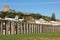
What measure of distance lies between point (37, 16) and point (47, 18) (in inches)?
302

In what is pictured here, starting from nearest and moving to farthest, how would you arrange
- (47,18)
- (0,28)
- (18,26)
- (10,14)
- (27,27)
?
(0,28) → (18,26) → (27,27) → (10,14) → (47,18)

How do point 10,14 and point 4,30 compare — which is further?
point 10,14

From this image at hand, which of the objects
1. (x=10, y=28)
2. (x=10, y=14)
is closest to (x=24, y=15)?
(x=10, y=14)

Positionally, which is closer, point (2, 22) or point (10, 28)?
point (2, 22)

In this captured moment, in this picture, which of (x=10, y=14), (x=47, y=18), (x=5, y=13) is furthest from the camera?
(x=47, y=18)

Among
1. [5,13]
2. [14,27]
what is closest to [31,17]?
[5,13]

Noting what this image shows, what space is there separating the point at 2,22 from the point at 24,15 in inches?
1559

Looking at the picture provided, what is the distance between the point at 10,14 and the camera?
216ft

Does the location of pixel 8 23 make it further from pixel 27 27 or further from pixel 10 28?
Answer: pixel 27 27

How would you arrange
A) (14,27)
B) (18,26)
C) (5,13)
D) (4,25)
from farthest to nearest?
(5,13) → (18,26) → (14,27) → (4,25)

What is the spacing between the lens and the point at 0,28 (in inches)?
1148

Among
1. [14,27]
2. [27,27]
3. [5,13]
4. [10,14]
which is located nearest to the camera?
[14,27]

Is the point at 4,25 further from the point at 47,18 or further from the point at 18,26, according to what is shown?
the point at 47,18

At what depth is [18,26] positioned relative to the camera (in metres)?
38.2
